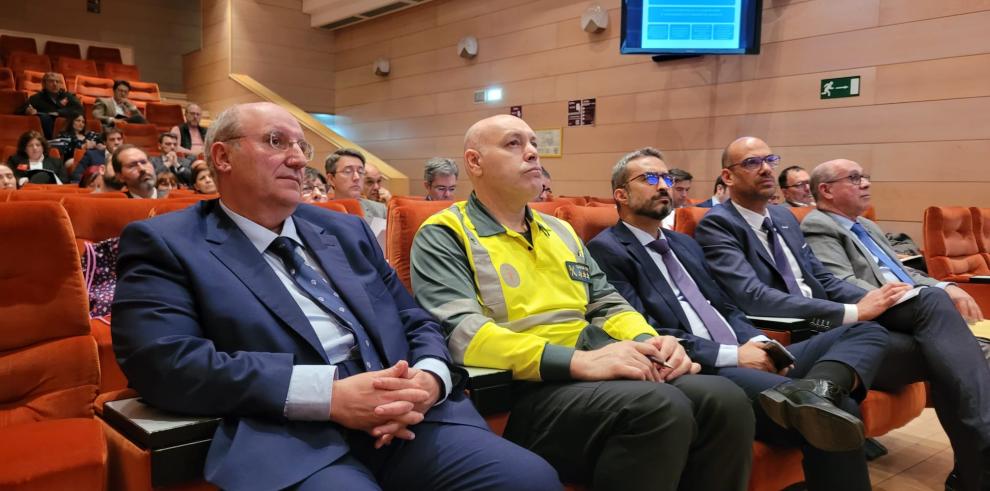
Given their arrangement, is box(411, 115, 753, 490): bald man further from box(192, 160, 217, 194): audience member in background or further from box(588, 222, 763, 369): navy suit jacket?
box(192, 160, 217, 194): audience member in background

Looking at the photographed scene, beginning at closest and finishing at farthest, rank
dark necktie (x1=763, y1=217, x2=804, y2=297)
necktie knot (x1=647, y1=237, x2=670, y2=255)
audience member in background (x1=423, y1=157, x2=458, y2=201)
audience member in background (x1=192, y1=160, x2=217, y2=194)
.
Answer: necktie knot (x1=647, y1=237, x2=670, y2=255) < dark necktie (x1=763, y1=217, x2=804, y2=297) < audience member in background (x1=423, y1=157, x2=458, y2=201) < audience member in background (x1=192, y1=160, x2=217, y2=194)

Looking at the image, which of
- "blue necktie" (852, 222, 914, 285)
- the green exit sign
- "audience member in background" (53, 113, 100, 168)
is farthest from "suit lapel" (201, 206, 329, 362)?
"audience member in background" (53, 113, 100, 168)

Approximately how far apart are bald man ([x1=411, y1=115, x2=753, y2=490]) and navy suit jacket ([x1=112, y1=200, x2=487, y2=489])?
0.56ft

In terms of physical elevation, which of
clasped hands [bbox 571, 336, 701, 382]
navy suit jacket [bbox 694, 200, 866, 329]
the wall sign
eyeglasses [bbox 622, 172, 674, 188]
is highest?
the wall sign

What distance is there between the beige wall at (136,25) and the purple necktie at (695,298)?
11.2 m

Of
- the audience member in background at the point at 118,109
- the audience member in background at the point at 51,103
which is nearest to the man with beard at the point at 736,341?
the audience member in background at the point at 51,103

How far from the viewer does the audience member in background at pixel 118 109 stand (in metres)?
7.62

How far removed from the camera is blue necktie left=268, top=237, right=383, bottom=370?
4.29ft

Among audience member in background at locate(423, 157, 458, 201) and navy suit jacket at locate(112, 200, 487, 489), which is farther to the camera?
audience member in background at locate(423, 157, 458, 201)

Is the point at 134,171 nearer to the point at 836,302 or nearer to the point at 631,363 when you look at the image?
the point at 631,363

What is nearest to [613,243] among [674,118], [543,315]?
[543,315]

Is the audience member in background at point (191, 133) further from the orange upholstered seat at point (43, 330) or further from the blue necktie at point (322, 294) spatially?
the blue necktie at point (322, 294)

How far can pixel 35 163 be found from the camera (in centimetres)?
580

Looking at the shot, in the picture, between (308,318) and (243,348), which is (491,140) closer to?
(308,318)
